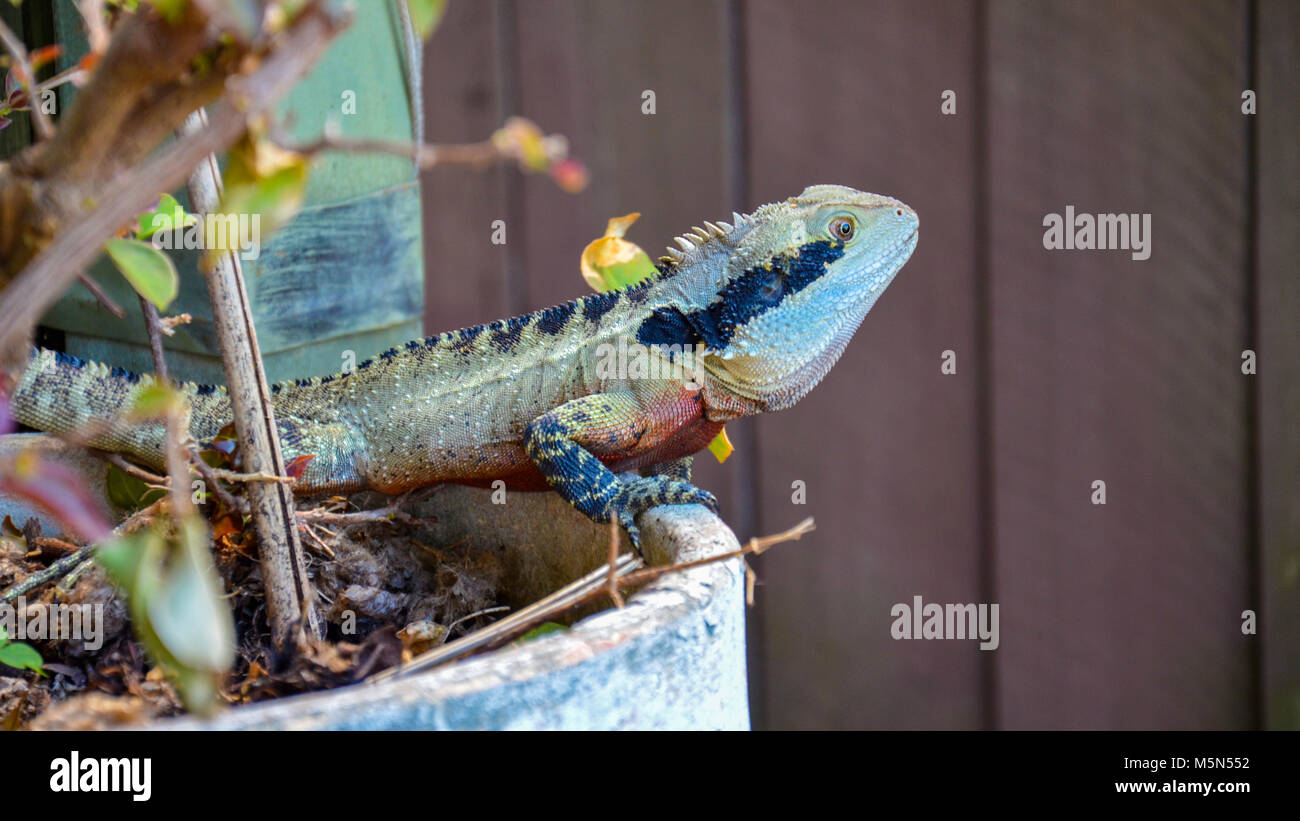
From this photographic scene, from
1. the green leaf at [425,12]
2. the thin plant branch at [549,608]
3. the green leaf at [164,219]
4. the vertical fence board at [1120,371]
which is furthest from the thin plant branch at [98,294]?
the vertical fence board at [1120,371]

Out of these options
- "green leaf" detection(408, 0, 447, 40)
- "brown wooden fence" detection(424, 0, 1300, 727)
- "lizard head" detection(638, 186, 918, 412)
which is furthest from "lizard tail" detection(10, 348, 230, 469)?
"green leaf" detection(408, 0, 447, 40)

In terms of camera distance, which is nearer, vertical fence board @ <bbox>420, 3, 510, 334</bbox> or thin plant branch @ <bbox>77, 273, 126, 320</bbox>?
thin plant branch @ <bbox>77, 273, 126, 320</bbox>

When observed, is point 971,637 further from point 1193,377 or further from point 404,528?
point 404,528

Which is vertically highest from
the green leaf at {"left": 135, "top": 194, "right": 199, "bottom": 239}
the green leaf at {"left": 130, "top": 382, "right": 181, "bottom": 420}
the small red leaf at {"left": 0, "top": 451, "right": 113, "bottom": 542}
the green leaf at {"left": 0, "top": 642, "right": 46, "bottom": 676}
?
the green leaf at {"left": 135, "top": 194, "right": 199, "bottom": 239}

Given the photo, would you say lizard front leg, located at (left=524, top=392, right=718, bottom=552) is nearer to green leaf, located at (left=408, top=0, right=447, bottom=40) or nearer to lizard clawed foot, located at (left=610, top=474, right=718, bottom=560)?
lizard clawed foot, located at (left=610, top=474, right=718, bottom=560)

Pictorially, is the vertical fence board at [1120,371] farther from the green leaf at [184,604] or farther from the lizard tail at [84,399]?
the green leaf at [184,604]

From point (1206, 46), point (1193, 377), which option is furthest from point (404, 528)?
point (1206, 46)
